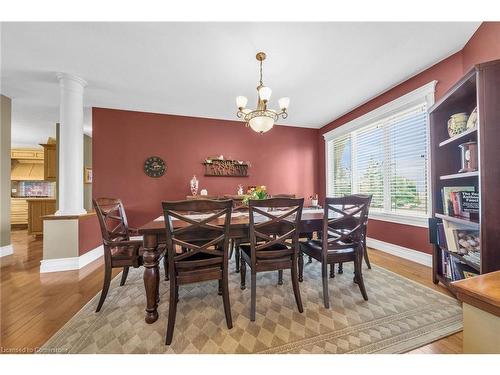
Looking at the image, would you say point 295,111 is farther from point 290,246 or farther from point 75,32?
point 75,32

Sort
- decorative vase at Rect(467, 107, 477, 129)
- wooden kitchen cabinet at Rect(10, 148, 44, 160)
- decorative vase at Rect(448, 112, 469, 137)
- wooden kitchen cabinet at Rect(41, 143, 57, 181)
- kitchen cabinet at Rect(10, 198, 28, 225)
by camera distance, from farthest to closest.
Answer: wooden kitchen cabinet at Rect(10, 148, 44, 160) → kitchen cabinet at Rect(10, 198, 28, 225) → wooden kitchen cabinet at Rect(41, 143, 57, 181) → decorative vase at Rect(448, 112, 469, 137) → decorative vase at Rect(467, 107, 477, 129)

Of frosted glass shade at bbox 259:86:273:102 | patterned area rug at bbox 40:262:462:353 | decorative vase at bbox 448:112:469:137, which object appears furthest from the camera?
frosted glass shade at bbox 259:86:273:102

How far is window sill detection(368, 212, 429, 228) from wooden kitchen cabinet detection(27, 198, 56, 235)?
713 cm

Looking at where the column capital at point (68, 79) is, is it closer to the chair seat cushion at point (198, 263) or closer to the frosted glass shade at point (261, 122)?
the frosted glass shade at point (261, 122)

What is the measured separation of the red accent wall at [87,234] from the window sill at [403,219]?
15.1ft

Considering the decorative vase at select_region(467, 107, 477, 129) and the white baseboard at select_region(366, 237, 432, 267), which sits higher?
the decorative vase at select_region(467, 107, 477, 129)

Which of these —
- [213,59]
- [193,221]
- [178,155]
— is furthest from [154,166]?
[193,221]

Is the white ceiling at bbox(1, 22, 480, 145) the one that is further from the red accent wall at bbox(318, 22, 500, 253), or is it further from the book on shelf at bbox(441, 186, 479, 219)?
the book on shelf at bbox(441, 186, 479, 219)

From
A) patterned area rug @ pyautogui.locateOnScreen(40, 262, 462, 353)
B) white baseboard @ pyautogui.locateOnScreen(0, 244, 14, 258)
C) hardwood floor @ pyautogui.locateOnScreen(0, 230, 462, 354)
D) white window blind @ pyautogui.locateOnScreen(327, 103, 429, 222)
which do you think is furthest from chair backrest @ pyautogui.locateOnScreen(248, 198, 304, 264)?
white baseboard @ pyautogui.locateOnScreen(0, 244, 14, 258)

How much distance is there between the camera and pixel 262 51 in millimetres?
2160

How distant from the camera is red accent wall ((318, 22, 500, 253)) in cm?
180

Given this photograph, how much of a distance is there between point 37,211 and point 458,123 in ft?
25.4

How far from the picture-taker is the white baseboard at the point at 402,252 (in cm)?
256
